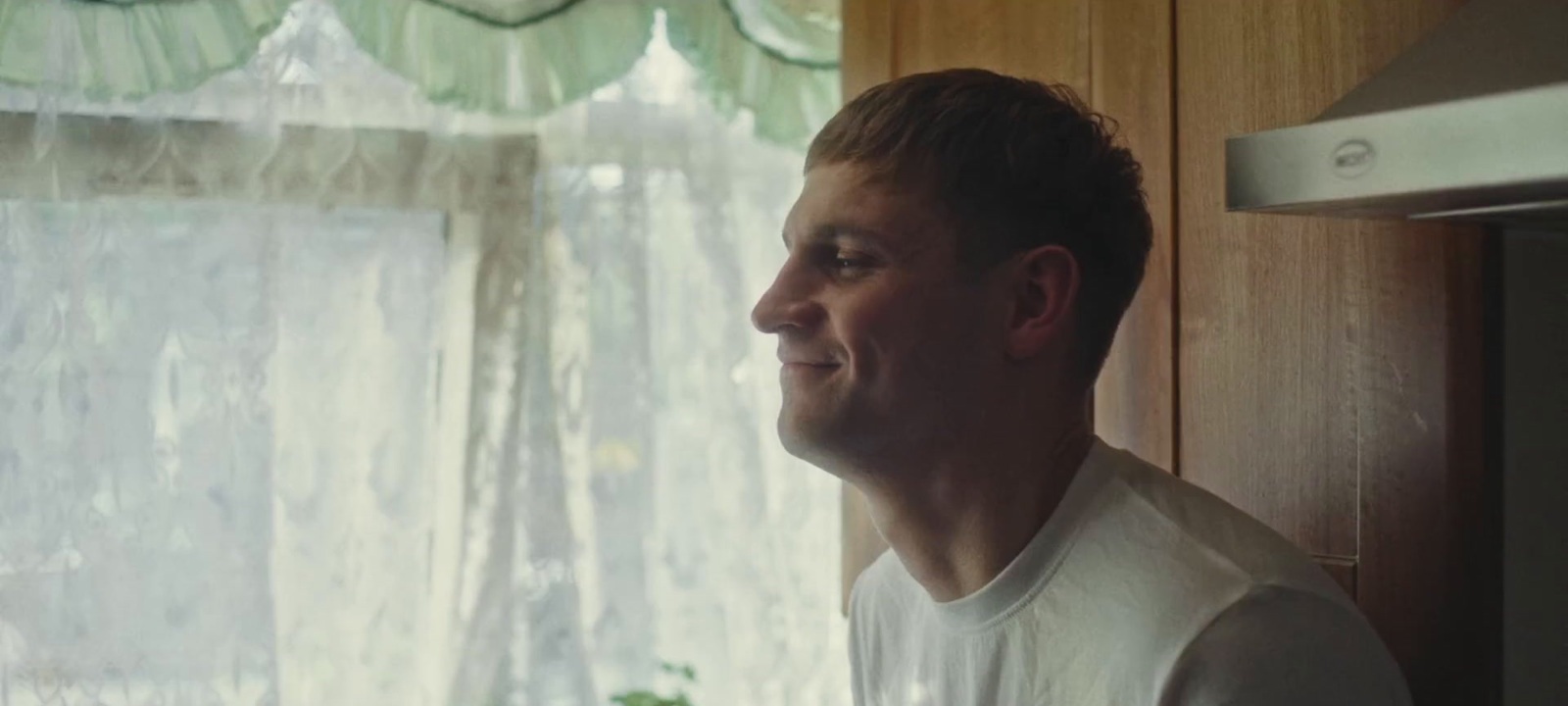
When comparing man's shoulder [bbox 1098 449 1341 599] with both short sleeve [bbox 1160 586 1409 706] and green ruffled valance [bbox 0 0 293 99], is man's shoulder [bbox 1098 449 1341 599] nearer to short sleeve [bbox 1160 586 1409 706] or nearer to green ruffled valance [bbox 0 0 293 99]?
short sleeve [bbox 1160 586 1409 706]

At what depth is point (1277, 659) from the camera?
0.90 metres

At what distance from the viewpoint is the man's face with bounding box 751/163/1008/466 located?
107 cm

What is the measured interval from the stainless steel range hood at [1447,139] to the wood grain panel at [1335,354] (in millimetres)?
127

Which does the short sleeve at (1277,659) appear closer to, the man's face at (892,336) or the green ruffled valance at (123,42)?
the man's face at (892,336)

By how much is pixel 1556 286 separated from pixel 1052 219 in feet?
1.27

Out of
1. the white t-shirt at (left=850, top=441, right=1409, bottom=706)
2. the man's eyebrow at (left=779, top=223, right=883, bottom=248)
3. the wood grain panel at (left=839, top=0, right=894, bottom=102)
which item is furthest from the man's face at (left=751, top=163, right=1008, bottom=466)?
the wood grain panel at (left=839, top=0, right=894, bottom=102)

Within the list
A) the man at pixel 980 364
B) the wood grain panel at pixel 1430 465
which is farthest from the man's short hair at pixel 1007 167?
the wood grain panel at pixel 1430 465

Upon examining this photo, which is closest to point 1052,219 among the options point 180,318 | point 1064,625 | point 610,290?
point 1064,625

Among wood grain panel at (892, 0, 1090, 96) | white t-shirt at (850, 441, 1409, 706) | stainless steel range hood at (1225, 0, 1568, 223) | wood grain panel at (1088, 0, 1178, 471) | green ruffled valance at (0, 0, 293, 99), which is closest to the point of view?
stainless steel range hood at (1225, 0, 1568, 223)

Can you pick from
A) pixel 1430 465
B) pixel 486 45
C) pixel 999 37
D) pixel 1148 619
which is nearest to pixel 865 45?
pixel 999 37

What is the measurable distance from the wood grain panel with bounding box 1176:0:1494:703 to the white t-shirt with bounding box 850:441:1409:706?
0.66 feet

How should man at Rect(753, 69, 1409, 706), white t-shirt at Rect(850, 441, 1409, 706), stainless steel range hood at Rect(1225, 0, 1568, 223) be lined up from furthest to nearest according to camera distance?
man at Rect(753, 69, 1409, 706) → white t-shirt at Rect(850, 441, 1409, 706) → stainless steel range hood at Rect(1225, 0, 1568, 223)

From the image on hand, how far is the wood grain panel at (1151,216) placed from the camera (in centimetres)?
140

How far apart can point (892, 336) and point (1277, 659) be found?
35 cm
